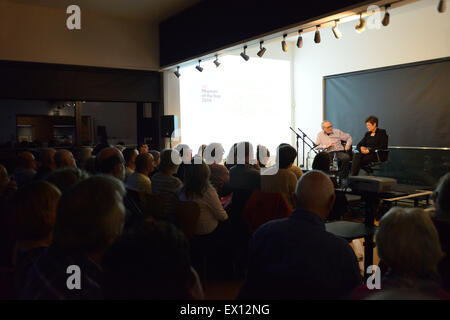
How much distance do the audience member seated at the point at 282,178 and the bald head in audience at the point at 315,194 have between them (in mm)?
1510

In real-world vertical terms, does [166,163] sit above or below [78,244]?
above

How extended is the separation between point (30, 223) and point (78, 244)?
35 cm

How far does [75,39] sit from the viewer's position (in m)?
6.96

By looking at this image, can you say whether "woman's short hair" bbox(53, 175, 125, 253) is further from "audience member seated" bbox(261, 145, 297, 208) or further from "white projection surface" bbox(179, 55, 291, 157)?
"white projection surface" bbox(179, 55, 291, 157)

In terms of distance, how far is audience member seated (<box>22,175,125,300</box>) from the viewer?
4.12 feet

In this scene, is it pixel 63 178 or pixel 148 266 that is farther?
pixel 63 178

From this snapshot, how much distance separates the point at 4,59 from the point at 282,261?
6.68 metres

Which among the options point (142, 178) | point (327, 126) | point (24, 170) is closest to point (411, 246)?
point (142, 178)

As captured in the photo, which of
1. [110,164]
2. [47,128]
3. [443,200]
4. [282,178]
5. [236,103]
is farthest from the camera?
[236,103]

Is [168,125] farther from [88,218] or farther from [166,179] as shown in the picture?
[88,218]

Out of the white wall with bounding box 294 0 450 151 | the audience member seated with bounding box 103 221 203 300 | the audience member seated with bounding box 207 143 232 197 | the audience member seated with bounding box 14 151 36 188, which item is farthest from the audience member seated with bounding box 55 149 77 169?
the white wall with bounding box 294 0 450 151

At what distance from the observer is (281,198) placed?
2.91 m

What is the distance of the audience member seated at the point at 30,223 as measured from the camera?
4.90 ft

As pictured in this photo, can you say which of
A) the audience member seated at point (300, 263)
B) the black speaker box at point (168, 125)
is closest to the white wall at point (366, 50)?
the black speaker box at point (168, 125)
